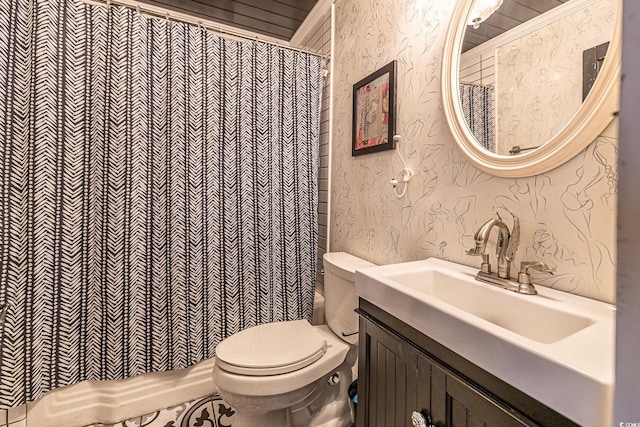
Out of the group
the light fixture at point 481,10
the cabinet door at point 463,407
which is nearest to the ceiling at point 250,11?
the light fixture at point 481,10

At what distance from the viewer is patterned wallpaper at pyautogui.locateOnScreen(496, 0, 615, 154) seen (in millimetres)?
744

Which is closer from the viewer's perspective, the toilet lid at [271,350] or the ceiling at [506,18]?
the ceiling at [506,18]

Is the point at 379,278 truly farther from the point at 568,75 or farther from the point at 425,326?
the point at 568,75

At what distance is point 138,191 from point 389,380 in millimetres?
1296

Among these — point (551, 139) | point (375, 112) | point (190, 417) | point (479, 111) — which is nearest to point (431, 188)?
point (479, 111)

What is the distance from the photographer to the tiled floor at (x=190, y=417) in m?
1.42

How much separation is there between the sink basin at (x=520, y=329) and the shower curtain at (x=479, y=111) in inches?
16.4

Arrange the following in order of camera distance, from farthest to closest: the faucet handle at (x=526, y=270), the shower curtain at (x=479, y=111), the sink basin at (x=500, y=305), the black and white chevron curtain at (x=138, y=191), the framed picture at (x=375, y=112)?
the framed picture at (x=375, y=112), the black and white chevron curtain at (x=138, y=191), the shower curtain at (x=479, y=111), the faucet handle at (x=526, y=270), the sink basin at (x=500, y=305)

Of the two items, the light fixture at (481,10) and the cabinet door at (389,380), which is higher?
the light fixture at (481,10)

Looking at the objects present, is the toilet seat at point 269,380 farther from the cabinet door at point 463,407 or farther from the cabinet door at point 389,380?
the cabinet door at point 463,407

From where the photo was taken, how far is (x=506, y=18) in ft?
3.05

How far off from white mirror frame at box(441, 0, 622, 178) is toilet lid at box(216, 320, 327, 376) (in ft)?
3.03

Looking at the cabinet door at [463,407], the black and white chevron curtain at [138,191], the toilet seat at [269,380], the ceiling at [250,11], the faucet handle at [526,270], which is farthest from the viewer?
the ceiling at [250,11]

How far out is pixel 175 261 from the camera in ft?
4.86
